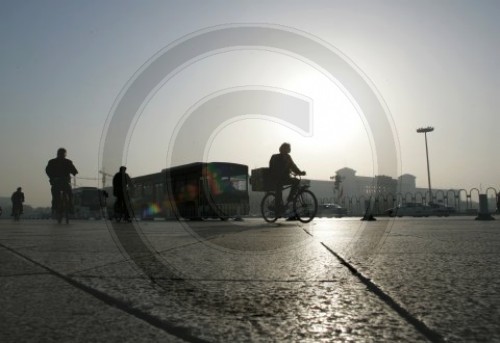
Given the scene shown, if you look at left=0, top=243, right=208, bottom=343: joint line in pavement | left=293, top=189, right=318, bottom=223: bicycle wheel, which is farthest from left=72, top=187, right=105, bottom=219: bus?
left=0, top=243, right=208, bottom=343: joint line in pavement

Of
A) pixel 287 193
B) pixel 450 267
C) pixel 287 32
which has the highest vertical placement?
pixel 287 32

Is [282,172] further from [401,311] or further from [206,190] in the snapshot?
[206,190]

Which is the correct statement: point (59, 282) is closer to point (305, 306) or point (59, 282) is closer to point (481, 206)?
point (305, 306)

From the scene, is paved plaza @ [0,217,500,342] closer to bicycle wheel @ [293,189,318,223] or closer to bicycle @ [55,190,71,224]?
bicycle wheel @ [293,189,318,223]

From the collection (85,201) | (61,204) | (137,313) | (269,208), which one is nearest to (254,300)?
(137,313)

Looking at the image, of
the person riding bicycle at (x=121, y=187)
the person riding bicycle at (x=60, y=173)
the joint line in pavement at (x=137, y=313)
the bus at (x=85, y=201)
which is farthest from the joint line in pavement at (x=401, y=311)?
the bus at (x=85, y=201)

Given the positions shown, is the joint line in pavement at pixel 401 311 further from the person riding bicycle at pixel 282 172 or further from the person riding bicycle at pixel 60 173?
the person riding bicycle at pixel 60 173

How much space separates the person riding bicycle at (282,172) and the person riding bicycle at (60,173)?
5410 millimetres

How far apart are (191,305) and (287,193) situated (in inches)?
404

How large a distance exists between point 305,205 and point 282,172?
964 millimetres

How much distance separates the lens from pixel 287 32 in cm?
1084

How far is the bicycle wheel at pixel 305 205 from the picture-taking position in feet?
37.2

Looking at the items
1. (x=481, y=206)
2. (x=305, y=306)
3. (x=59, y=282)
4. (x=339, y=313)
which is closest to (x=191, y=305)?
(x=305, y=306)

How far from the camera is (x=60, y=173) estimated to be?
12570 millimetres
